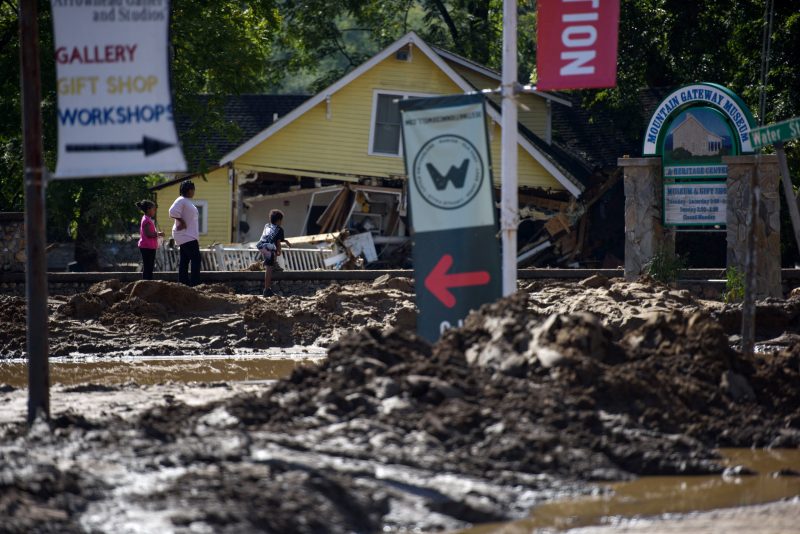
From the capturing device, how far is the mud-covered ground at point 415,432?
695cm

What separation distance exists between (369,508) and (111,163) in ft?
11.3

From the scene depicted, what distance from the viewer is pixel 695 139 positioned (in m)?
19.3

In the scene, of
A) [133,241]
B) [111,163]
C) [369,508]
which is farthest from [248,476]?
[133,241]

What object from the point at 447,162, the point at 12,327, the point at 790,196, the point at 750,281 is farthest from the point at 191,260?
the point at 750,281

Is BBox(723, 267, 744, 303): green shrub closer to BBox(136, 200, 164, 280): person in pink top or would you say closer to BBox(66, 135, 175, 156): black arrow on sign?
BBox(136, 200, 164, 280): person in pink top

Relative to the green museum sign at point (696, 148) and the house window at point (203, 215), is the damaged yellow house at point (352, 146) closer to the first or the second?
the house window at point (203, 215)

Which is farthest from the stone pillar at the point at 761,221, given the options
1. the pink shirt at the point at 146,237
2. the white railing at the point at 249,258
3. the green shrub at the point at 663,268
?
the white railing at the point at 249,258

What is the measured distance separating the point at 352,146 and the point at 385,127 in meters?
1.05

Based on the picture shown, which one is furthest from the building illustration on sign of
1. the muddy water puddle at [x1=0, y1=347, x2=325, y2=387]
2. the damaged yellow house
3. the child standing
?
the damaged yellow house

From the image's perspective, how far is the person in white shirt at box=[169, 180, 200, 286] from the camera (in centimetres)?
1820

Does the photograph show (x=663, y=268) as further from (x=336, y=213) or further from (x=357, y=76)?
(x=357, y=76)

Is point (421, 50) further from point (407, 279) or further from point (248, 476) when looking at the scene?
point (248, 476)

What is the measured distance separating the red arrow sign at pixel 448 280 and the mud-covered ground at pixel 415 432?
0.74 meters

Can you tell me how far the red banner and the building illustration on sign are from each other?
8255 millimetres
